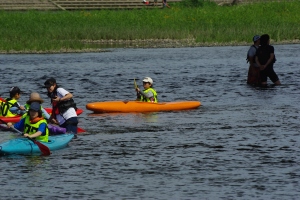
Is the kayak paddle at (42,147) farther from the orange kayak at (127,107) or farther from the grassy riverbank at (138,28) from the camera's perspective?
the grassy riverbank at (138,28)

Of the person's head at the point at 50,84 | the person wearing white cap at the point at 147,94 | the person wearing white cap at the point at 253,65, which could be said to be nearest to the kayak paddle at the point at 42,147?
the person's head at the point at 50,84

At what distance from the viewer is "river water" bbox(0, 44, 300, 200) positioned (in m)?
16.4

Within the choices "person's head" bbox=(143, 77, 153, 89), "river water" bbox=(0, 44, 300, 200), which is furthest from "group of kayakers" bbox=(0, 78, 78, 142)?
"person's head" bbox=(143, 77, 153, 89)

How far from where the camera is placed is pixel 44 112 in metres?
21.6

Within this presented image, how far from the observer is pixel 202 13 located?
64.6 meters

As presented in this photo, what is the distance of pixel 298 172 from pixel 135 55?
3383 cm

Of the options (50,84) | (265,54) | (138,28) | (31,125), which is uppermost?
(50,84)

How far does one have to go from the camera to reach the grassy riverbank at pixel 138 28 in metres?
55.2

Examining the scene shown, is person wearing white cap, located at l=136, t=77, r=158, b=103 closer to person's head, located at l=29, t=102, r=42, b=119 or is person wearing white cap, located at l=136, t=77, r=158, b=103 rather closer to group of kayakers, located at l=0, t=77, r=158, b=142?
group of kayakers, located at l=0, t=77, r=158, b=142

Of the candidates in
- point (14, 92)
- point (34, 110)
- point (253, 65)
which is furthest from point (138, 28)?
point (34, 110)

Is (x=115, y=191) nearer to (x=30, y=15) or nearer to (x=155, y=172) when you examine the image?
(x=155, y=172)

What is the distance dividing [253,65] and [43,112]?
12270 mm

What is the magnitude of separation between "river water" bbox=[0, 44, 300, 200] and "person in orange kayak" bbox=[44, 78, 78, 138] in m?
0.50

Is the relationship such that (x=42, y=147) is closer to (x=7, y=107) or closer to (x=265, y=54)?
(x=7, y=107)
